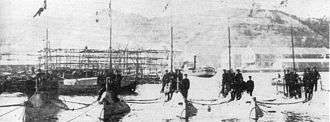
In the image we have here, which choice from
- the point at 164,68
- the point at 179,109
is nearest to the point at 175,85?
the point at 179,109

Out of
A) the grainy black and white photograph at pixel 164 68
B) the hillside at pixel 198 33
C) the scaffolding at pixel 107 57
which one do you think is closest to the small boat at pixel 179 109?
the grainy black and white photograph at pixel 164 68

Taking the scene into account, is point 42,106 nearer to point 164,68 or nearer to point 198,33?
point 164,68

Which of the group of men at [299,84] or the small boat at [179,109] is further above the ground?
the group of men at [299,84]

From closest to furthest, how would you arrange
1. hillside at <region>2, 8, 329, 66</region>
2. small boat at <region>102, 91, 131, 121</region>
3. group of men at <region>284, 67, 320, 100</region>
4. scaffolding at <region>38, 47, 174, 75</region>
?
1. small boat at <region>102, 91, 131, 121</region>
2. group of men at <region>284, 67, 320, 100</region>
3. scaffolding at <region>38, 47, 174, 75</region>
4. hillside at <region>2, 8, 329, 66</region>

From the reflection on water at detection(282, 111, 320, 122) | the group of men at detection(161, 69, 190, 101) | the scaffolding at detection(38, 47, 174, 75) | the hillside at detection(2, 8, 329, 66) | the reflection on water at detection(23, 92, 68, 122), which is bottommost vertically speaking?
the reflection on water at detection(282, 111, 320, 122)

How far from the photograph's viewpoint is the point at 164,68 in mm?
52094

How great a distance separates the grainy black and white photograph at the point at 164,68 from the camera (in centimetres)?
1530

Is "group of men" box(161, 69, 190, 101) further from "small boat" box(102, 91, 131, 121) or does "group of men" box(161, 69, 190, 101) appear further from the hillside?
the hillside

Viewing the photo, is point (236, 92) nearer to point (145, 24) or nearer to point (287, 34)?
point (287, 34)

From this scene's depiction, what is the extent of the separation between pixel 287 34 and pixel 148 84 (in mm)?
108690

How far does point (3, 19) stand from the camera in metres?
10.2

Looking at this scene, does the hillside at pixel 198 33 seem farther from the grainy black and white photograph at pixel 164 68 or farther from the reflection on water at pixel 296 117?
the reflection on water at pixel 296 117

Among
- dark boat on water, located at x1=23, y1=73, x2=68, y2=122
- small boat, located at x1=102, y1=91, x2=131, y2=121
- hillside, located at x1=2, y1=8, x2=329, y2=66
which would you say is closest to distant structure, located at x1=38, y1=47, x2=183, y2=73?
dark boat on water, located at x1=23, y1=73, x2=68, y2=122

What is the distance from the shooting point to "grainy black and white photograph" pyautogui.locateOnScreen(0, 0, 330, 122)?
15297 mm
